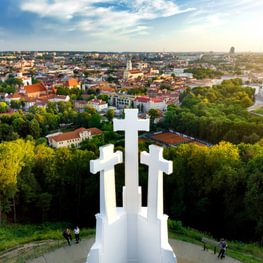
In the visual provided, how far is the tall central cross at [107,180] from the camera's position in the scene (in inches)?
323

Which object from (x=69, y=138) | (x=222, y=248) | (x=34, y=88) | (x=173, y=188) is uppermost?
(x=222, y=248)

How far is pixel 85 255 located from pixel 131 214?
Result: 287 centimetres

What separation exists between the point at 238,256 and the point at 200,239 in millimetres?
1587

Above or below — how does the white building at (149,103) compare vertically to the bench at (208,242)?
below

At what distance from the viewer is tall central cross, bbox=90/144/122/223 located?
821 centimetres

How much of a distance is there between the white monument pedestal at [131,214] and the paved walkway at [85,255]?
7.20 ft

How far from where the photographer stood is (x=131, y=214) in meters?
8.91

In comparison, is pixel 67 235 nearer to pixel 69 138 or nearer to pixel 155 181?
→ pixel 155 181

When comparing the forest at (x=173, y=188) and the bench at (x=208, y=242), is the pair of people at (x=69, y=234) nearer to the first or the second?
the bench at (x=208, y=242)

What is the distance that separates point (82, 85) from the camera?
103m

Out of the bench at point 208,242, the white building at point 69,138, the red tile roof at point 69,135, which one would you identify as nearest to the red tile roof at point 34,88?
the red tile roof at point 69,135

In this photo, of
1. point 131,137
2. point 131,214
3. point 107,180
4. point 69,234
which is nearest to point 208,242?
point 131,214

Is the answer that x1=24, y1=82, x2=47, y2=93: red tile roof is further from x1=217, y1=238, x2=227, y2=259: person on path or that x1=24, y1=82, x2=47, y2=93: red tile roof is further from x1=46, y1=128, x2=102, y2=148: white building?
x1=217, y1=238, x2=227, y2=259: person on path

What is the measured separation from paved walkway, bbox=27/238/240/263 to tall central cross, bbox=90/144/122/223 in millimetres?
2841
